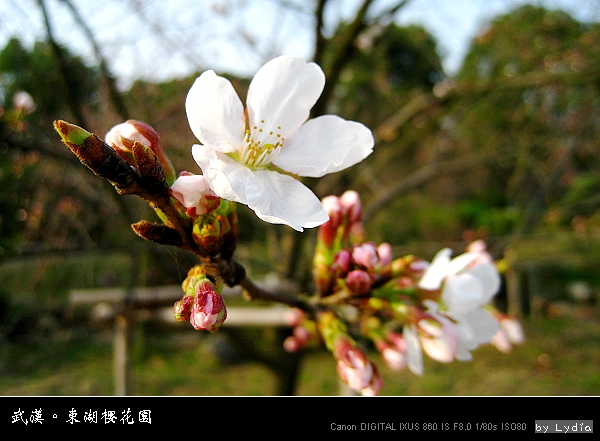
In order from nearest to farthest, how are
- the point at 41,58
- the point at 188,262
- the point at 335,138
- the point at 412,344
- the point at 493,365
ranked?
the point at 335,138, the point at 412,344, the point at 188,262, the point at 41,58, the point at 493,365

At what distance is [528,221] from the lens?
122 inches

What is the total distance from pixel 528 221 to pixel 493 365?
103 inches

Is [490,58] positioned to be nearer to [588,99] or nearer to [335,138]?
[588,99]

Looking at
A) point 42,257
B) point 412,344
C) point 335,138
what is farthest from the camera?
point 42,257

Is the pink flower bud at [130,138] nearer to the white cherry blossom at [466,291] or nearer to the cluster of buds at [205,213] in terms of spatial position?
the cluster of buds at [205,213]

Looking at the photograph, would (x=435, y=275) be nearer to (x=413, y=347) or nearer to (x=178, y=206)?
(x=413, y=347)

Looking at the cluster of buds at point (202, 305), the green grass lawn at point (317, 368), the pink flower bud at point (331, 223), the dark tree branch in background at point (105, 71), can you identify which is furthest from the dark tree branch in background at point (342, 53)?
the green grass lawn at point (317, 368)

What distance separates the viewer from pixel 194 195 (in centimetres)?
56

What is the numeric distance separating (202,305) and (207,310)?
0.01 m

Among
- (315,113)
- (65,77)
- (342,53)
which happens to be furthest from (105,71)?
(342,53)

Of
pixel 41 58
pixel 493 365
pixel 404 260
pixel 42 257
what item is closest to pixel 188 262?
pixel 404 260

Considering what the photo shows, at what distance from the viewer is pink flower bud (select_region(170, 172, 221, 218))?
21.7 inches
